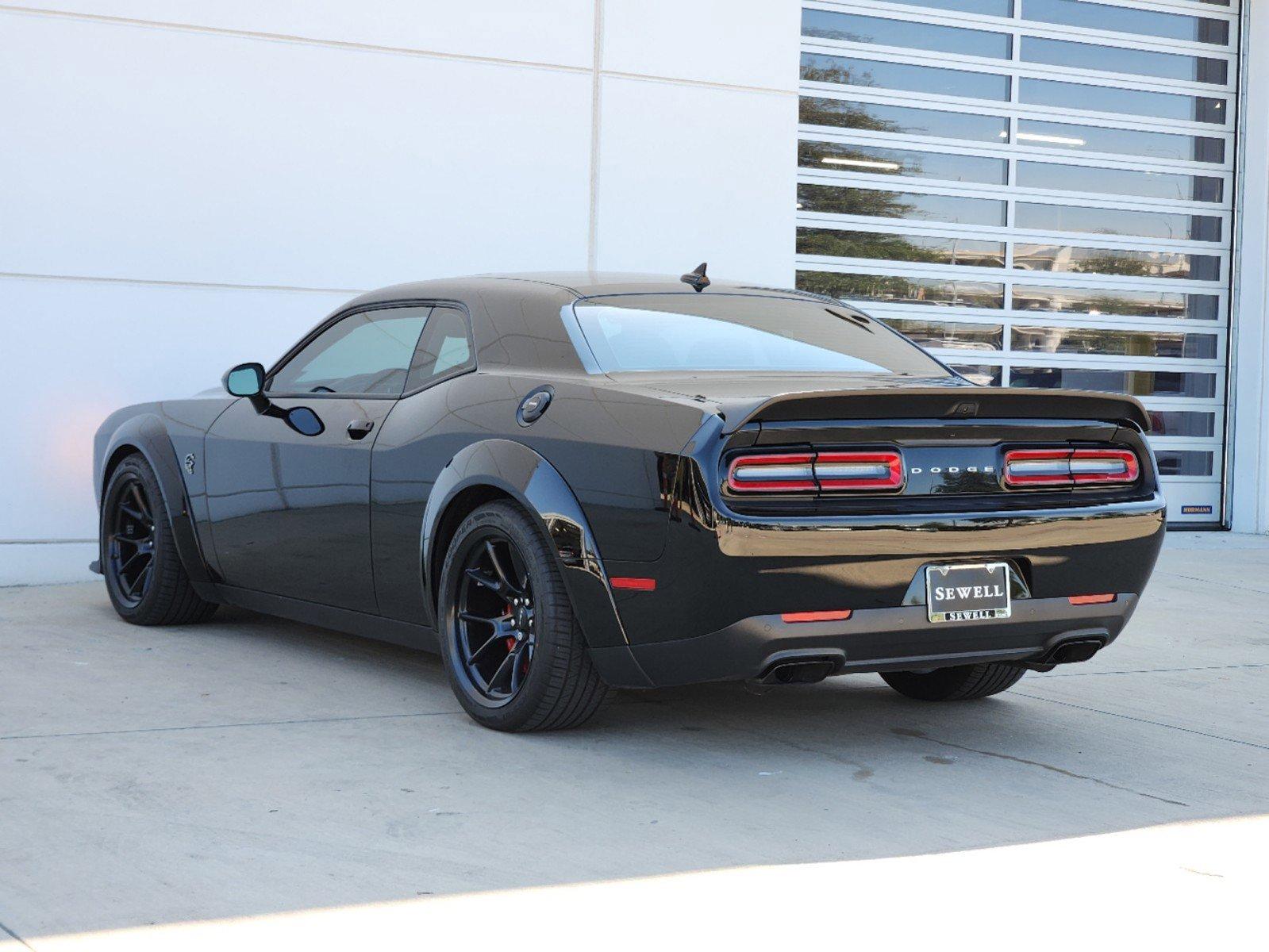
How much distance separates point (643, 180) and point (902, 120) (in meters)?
2.51

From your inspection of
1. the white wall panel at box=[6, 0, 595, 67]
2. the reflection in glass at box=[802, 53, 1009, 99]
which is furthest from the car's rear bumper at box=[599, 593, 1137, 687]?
the reflection in glass at box=[802, 53, 1009, 99]

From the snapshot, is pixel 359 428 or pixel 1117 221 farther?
pixel 1117 221

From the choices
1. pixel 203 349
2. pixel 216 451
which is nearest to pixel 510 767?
pixel 216 451

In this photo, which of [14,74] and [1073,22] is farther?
[1073,22]

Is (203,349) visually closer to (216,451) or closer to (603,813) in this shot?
(216,451)

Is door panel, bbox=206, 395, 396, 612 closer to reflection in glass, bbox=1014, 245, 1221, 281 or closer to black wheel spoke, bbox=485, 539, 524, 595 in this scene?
black wheel spoke, bbox=485, 539, 524, 595

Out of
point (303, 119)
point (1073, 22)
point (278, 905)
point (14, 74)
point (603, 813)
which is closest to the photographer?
point (278, 905)

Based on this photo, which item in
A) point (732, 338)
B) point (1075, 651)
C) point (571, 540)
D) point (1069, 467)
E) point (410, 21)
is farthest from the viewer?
point (410, 21)

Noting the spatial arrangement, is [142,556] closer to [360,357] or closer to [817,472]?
[360,357]

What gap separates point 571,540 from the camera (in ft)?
14.3

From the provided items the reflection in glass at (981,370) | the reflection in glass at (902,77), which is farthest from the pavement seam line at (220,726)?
the reflection in glass at (981,370)

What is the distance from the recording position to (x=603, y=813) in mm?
3916

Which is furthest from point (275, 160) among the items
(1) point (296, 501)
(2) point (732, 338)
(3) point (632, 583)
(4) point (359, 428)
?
(3) point (632, 583)

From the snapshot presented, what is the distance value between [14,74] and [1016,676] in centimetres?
571
